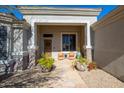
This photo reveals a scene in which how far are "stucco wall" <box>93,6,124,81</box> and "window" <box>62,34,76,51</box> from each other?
574 centimetres

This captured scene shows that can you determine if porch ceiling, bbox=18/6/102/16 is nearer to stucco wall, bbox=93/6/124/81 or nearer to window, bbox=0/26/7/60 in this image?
stucco wall, bbox=93/6/124/81

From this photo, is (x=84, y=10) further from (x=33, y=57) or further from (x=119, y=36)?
(x=119, y=36)

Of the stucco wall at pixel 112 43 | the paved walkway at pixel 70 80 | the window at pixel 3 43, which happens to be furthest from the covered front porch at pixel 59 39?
the paved walkway at pixel 70 80

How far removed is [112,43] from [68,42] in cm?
905

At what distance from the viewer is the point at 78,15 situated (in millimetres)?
14977

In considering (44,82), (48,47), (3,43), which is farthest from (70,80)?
(48,47)

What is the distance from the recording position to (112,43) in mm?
10133

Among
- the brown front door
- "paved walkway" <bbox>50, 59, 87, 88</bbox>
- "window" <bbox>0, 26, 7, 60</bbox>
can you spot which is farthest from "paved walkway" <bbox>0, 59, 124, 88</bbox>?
the brown front door

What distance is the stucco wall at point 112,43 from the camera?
8.75 metres

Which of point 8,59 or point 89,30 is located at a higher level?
point 89,30

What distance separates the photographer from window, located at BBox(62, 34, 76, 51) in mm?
18891

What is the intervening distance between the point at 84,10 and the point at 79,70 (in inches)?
211
